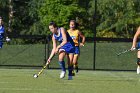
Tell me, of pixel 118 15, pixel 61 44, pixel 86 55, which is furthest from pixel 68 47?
pixel 118 15

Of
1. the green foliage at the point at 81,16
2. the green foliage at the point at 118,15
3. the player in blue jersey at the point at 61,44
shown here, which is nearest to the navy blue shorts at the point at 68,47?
the player in blue jersey at the point at 61,44

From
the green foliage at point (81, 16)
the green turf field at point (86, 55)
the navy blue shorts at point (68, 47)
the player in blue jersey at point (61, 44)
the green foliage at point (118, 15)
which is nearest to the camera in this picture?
the player in blue jersey at point (61, 44)

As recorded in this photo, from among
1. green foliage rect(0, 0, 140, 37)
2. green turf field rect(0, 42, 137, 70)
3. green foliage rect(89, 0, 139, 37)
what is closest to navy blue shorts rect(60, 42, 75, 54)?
green turf field rect(0, 42, 137, 70)

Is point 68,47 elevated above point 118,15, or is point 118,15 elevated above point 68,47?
Result: point 68,47

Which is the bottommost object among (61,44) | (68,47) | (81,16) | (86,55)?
(86,55)

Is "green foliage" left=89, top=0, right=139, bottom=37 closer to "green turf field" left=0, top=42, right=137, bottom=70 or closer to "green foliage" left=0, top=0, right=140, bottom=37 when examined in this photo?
"green foliage" left=0, top=0, right=140, bottom=37

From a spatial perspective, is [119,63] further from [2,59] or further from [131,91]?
[131,91]

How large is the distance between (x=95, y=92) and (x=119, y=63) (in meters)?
14.7

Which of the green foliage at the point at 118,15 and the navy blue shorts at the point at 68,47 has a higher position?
the navy blue shorts at the point at 68,47

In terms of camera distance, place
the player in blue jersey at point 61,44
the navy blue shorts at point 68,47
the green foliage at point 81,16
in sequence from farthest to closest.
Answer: the green foliage at point 81,16
the navy blue shorts at point 68,47
the player in blue jersey at point 61,44

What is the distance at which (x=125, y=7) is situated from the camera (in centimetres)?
4178

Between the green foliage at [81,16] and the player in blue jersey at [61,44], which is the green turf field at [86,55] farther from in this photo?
the player in blue jersey at [61,44]

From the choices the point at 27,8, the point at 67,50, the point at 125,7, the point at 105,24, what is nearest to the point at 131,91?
the point at 67,50

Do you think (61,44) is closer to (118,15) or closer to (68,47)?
(68,47)
